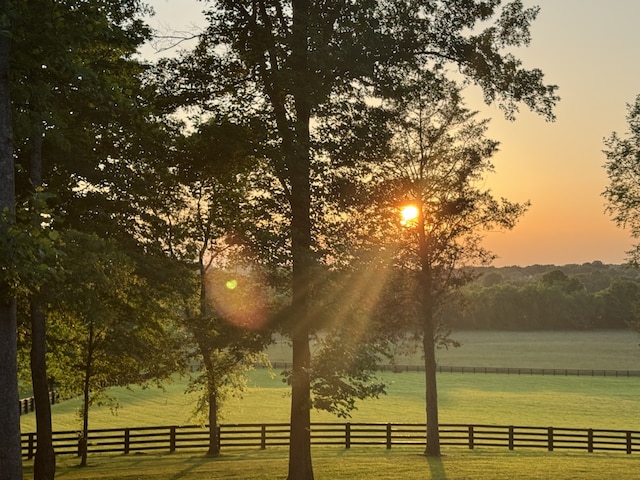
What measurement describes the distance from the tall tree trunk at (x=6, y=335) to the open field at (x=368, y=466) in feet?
31.3

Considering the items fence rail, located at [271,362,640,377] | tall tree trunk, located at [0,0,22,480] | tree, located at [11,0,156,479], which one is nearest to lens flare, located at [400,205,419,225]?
tree, located at [11,0,156,479]

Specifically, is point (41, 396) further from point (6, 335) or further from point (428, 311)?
point (428, 311)

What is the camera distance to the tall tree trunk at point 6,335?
11.7 meters

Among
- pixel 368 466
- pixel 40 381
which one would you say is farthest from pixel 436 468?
pixel 40 381

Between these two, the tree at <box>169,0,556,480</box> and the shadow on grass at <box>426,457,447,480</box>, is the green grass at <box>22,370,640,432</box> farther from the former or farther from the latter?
the tree at <box>169,0,556,480</box>

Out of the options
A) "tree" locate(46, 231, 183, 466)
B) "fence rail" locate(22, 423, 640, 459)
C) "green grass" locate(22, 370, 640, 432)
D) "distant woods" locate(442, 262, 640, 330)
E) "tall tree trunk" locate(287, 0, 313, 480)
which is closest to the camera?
"tree" locate(46, 231, 183, 466)

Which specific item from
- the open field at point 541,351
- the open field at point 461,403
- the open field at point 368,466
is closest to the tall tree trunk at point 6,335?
the open field at point 368,466

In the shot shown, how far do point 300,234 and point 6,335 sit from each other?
685 cm

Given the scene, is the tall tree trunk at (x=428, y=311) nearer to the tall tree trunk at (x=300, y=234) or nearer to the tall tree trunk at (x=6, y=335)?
the tall tree trunk at (x=300, y=234)

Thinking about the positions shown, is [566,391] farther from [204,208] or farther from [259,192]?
[259,192]

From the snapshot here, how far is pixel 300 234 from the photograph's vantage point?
656 inches

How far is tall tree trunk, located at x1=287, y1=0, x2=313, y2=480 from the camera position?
1633 centimetres

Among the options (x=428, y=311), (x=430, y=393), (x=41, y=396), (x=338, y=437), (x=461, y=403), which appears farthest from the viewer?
(x=461, y=403)

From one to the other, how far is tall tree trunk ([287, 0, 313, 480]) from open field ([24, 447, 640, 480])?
4.00 meters
